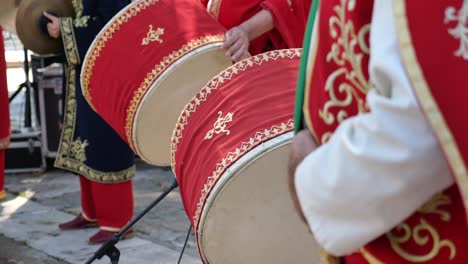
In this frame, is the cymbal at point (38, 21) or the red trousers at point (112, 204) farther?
the red trousers at point (112, 204)

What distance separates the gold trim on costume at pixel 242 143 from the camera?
2012mm

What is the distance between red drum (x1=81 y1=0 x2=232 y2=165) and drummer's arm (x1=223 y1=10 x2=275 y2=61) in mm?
53

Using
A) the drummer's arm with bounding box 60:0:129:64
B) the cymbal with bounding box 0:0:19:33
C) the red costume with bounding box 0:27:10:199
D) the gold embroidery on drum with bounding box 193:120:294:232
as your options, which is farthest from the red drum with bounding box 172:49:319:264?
the red costume with bounding box 0:27:10:199

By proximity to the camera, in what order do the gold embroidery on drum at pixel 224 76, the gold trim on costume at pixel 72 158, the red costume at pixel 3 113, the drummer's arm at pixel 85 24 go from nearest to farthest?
the gold embroidery on drum at pixel 224 76
the drummer's arm at pixel 85 24
the gold trim on costume at pixel 72 158
the red costume at pixel 3 113

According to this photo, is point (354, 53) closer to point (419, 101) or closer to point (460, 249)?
point (419, 101)

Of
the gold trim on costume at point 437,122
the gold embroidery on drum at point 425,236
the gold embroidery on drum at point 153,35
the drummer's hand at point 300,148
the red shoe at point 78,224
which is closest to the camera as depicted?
the gold trim on costume at point 437,122

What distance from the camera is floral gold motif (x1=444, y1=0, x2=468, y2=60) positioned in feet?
3.73

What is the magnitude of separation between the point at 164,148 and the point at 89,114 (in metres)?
1.31

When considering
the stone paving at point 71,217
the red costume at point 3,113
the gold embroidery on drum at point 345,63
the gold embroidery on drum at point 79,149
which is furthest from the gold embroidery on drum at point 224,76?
the red costume at point 3,113

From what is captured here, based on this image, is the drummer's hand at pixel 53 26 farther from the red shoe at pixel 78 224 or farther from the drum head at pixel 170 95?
the drum head at pixel 170 95

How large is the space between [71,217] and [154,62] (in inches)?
91.8

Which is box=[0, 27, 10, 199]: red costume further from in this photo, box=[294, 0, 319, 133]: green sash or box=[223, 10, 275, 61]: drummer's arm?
box=[294, 0, 319, 133]: green sash

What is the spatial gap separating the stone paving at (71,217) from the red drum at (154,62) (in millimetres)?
1246

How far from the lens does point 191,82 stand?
8.94ft
